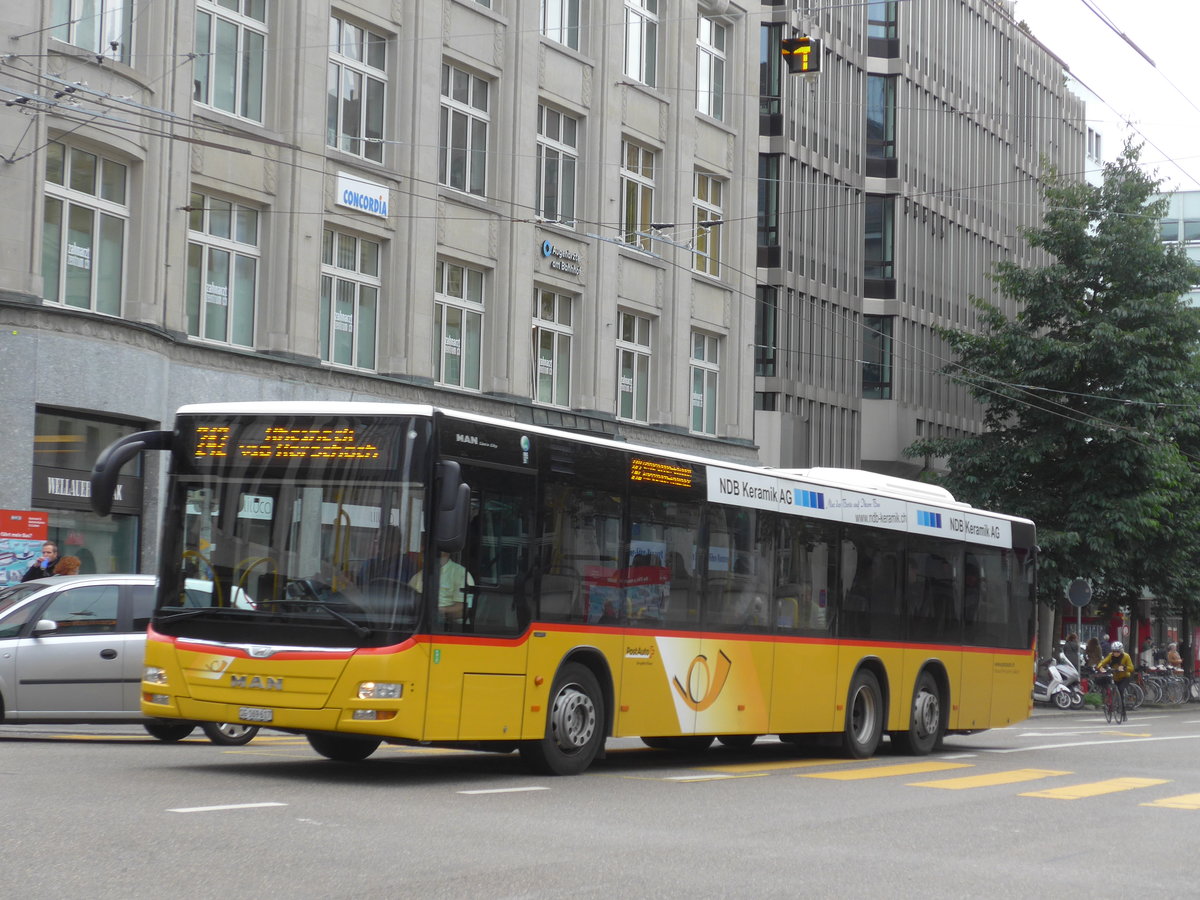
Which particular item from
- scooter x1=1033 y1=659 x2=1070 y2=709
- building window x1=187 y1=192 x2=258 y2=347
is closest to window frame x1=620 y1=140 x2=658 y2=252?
building window x1=187 y1=192 x2=258 y2=347

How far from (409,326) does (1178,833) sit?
812 inches

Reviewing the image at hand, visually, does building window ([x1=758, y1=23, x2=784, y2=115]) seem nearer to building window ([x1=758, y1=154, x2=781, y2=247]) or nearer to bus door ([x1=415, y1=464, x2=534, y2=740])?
building window ([x1=758, y1=154, x2=781, y2=247])

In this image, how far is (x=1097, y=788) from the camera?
15148 millimetres

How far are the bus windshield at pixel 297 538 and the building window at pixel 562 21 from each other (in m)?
22.6

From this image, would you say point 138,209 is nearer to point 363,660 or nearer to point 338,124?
point 338,124

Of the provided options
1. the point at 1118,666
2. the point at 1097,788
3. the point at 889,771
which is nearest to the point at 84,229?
the point at 889,771

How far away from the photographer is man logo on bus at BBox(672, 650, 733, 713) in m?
15.1

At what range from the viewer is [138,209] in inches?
973

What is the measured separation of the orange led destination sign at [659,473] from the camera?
1455 centimetres

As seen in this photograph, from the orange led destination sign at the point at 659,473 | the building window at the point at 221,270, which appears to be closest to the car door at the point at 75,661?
the orange led destination sign at the point at 659,473

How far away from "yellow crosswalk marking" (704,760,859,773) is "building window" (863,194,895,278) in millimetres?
36497

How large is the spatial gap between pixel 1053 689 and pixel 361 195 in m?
18.5

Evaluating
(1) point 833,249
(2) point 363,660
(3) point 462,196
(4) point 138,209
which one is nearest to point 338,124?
(3) point 462,196

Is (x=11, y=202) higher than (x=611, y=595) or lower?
higher
